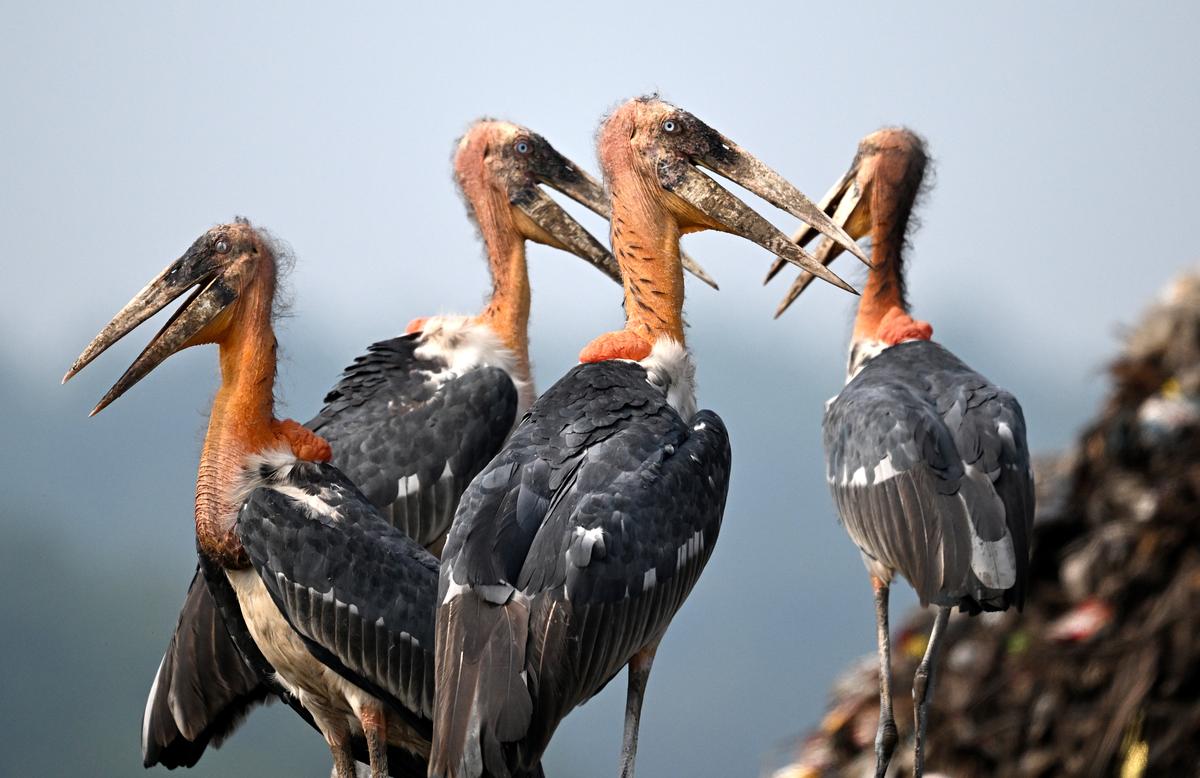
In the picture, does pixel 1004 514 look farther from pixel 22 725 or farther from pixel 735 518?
pixel 735 518

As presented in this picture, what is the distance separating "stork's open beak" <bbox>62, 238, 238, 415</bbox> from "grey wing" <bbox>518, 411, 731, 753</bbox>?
123 centimetres

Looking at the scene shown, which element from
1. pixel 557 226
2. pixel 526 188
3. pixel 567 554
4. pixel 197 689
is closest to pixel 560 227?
pixel 557 226

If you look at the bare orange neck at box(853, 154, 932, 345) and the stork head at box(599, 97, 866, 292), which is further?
the bare orange neck at box(853, 154, 932, 345)

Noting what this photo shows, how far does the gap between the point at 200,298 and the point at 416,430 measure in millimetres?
1219

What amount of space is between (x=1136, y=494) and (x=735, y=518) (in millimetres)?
97776

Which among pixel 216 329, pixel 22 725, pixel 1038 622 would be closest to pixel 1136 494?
pixel 1038 622

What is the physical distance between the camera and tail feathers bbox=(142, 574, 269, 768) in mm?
4848

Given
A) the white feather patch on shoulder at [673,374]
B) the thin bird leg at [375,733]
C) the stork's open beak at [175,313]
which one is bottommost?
the thin bird leg at [375,733]

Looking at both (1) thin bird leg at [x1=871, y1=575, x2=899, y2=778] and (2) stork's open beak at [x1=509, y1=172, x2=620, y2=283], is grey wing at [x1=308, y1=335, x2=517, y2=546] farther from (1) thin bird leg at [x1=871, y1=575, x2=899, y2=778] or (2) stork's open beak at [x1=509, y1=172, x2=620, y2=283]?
(1) thin bird leg at [x1=871, y1=575, x2=899, y2=778]

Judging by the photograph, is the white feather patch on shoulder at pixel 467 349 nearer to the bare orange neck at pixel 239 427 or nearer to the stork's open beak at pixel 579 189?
the stork's open beak at pixel 579 189

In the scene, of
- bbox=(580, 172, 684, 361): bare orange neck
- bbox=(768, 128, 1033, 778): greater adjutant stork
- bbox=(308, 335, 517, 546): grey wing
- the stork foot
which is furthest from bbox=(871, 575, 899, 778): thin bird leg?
the stork foot

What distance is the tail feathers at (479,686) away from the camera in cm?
371

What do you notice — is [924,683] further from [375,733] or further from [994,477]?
[375,733]

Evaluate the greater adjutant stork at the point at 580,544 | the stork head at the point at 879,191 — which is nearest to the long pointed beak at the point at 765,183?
the greater adjutant stork at the point at 580,544
